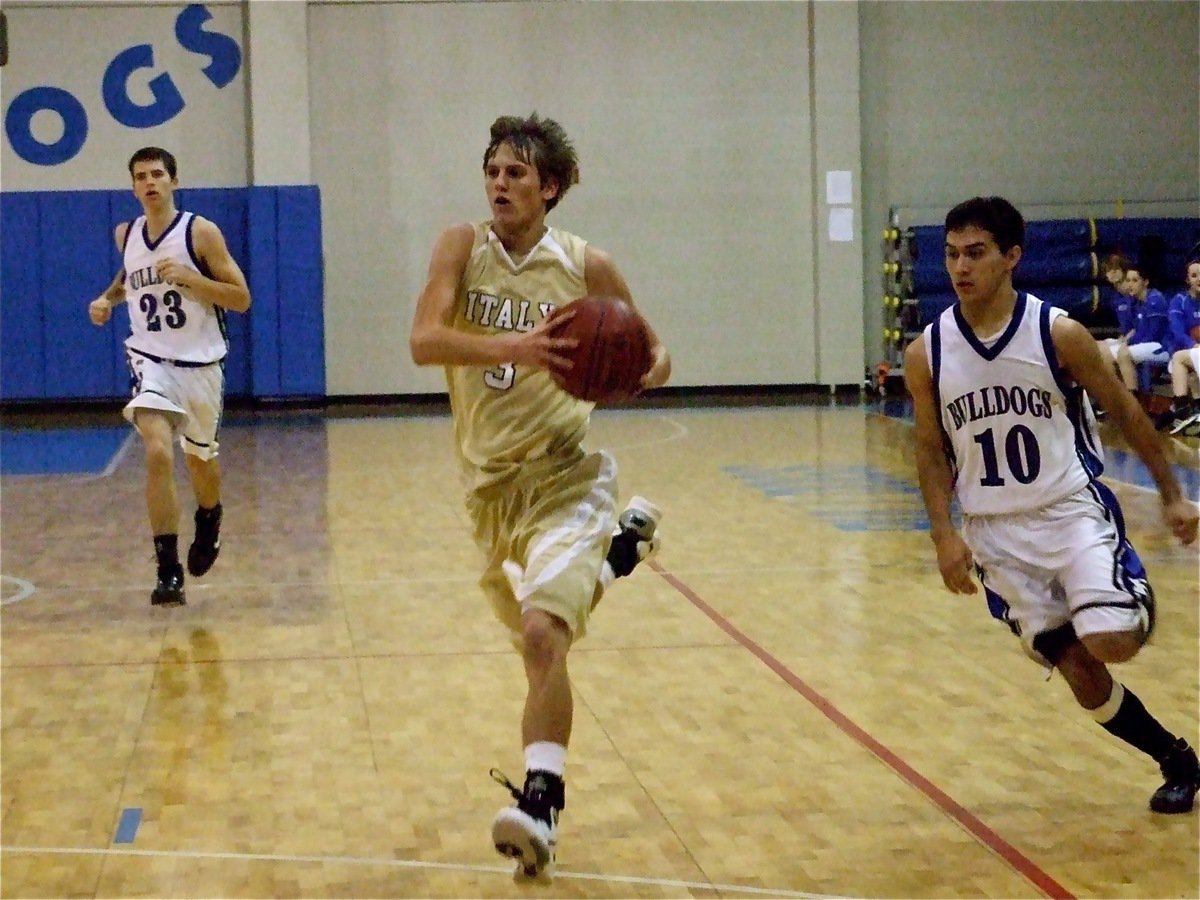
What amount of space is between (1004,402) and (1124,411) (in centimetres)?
30

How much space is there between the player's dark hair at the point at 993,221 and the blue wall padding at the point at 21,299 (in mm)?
13577

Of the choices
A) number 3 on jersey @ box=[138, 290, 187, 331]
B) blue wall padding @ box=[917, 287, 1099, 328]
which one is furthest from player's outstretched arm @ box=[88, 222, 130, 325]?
blue wall padding @ box=[917, 287, 1099, 328]

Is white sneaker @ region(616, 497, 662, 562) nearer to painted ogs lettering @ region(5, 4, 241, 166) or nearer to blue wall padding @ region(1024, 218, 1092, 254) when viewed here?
blue wall padding @ region(1024, 218, 1092, 254)

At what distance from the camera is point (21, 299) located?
630 inches

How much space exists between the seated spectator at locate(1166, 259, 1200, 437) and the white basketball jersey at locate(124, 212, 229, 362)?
26.4ft

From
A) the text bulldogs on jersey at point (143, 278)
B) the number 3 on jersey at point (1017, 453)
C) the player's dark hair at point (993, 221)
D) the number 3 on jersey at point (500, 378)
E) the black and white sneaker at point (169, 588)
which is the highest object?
the text bulldogs on jersey at point (143, 278)

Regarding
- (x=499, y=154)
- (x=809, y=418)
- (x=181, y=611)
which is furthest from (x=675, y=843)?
(x=809, y=418)

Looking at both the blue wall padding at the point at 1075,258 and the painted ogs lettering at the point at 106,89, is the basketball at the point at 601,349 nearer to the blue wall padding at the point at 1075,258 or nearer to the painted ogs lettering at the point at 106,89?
the blue wall padding at the point at 1075,258

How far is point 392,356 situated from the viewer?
1658 cm

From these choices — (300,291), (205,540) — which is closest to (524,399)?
(205,540)

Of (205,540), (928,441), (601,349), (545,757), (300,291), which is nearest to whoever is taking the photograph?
Answer: (545,757)

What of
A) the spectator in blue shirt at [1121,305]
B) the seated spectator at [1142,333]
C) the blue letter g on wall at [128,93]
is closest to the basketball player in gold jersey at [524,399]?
the seated spectator at [1142,333]

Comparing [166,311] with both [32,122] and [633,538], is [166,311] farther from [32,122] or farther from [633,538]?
[32,122]

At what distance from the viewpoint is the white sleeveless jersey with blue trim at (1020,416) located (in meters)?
3.99
